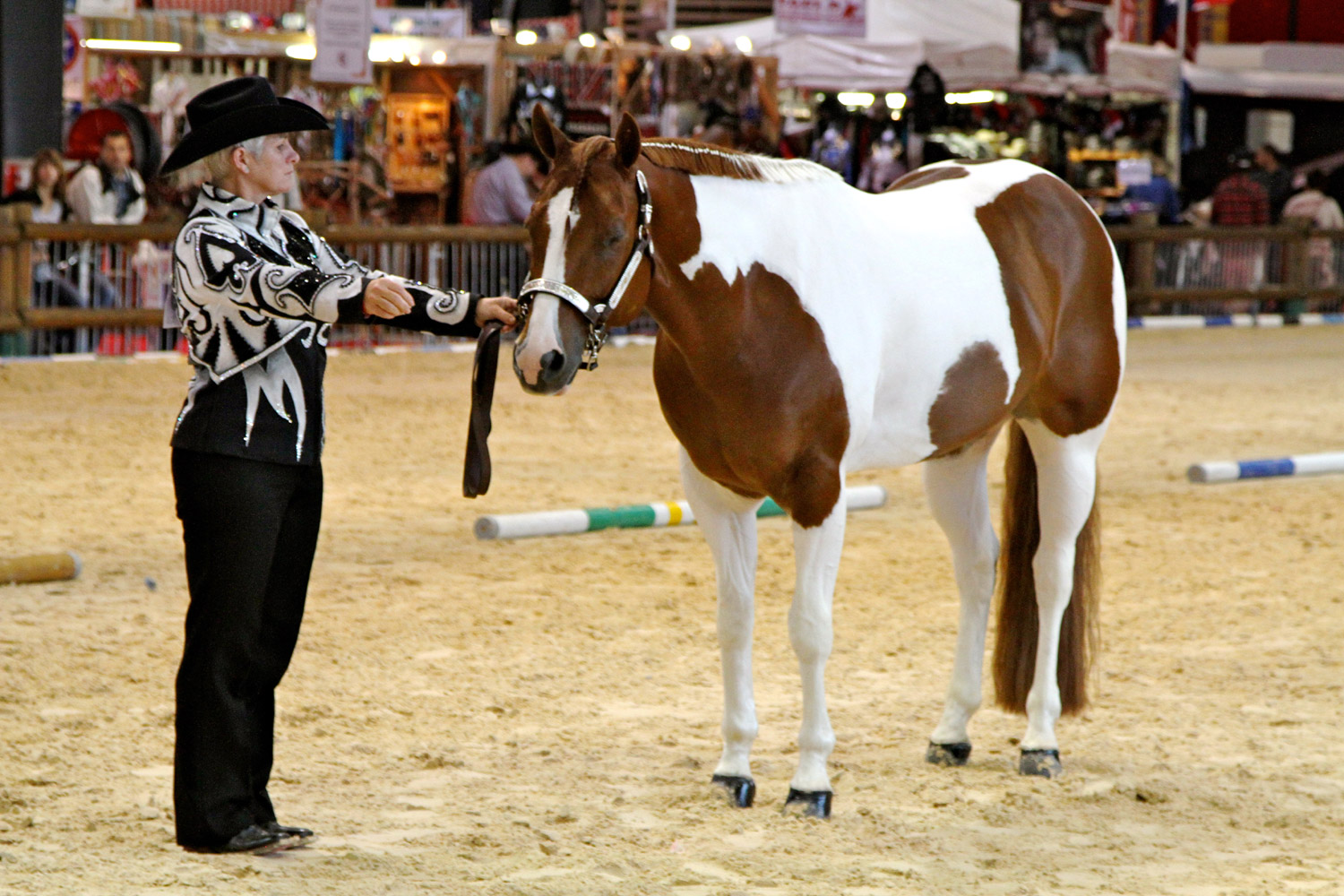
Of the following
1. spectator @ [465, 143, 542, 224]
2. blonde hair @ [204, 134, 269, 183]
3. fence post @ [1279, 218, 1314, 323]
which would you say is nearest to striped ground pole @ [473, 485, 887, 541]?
blonde hair @ [204, 134, 269, 183]

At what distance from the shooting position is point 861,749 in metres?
4.63

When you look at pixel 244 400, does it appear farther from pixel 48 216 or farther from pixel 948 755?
pixel 48 216

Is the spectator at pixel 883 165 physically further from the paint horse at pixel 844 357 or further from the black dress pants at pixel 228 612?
the black dress pants at pixel 228 612

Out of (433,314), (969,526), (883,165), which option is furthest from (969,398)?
(883,165)

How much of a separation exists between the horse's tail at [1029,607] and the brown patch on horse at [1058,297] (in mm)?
207

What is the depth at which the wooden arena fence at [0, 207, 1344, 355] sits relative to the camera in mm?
12406

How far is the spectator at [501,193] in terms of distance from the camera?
14.6 meters

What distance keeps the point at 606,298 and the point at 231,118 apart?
2.91 ft

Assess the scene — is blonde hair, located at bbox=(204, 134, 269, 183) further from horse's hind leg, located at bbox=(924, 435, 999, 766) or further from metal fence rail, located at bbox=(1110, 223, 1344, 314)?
metal fence rail, located at bbox=(1110, 223, 1344, 314)

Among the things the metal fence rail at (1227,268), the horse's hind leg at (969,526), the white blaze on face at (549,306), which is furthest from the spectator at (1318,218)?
the white blaze on face at (549,306)

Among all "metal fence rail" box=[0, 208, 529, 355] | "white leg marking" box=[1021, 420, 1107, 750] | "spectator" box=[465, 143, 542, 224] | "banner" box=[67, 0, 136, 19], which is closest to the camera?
"white leg marking" box=[1021, 420, 1107, 750]

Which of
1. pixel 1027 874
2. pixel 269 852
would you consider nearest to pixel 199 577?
pixel 269 852

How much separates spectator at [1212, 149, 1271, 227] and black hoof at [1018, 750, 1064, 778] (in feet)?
50.9

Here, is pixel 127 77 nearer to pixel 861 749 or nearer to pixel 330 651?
pixel 330 651
